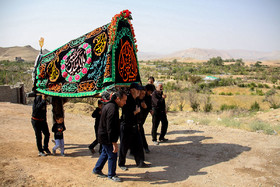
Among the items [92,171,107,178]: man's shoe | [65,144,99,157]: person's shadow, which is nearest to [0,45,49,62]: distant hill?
[65,144,99,157]: person's shadow

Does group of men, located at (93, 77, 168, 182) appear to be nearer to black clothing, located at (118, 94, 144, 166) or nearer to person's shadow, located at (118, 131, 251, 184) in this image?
black clothing, located at (118, 94, 144, 166)

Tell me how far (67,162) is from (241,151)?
202 inches

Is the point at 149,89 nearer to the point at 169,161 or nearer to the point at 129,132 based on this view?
the point at 129,132

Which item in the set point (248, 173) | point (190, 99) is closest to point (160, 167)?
point (248, 173)

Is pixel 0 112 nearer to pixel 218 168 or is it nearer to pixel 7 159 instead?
pixel 7 159

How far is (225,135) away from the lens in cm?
905

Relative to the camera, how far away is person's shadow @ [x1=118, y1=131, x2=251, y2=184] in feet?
17.9

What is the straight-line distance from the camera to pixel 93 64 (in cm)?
607

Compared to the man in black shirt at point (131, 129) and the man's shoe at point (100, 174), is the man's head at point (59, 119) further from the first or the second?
the man's shoe at point (100, 174)

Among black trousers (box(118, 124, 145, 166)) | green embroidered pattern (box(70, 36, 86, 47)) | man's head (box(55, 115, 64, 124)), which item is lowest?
black trousers (box(118, 124, 145, 166))

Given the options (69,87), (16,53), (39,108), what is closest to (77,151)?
(39,108)

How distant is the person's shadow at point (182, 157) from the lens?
5.46m

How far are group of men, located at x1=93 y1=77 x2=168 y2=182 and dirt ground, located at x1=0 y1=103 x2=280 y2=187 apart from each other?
29 centimetres

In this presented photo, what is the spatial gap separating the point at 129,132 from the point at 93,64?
6.35 ft
